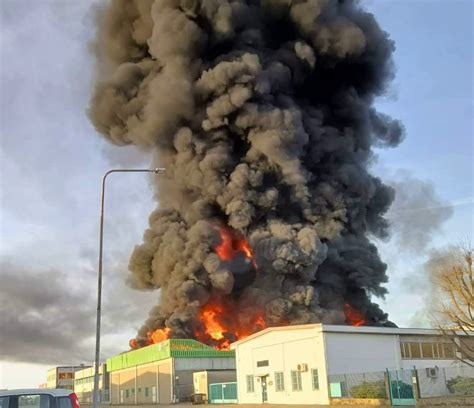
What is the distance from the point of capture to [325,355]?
36.3m

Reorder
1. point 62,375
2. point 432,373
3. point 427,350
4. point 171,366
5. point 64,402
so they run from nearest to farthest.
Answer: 1. point 64,402
2. point 432,373
3. point 427,350
4. point 171,366
5. point 62,375

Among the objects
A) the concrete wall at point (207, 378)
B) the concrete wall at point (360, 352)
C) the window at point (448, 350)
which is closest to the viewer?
the concrete wall at point (360, 352)

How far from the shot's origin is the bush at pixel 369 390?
3259 cm

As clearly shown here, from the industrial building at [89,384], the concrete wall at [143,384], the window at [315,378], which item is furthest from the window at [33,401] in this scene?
the industrial building at [89,384]

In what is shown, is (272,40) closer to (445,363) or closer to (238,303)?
(238,303)

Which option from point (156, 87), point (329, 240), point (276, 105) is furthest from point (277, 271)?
point (156, 87)

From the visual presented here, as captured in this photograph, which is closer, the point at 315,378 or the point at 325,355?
the point at 325,355

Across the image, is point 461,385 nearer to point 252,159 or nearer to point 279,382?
point 279,382

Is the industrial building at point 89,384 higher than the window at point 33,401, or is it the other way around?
the industrial building at point 89,384

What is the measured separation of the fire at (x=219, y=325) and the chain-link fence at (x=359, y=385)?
24198 mm

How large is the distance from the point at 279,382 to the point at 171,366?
18.9 metres

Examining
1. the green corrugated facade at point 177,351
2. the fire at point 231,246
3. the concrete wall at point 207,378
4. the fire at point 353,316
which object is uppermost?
the fire at point 231,246

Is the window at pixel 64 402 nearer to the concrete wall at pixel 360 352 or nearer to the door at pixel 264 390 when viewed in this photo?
the concrete wall at pixel 360 352

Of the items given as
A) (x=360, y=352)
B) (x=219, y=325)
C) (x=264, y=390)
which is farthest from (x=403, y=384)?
(x=219, y=325)
